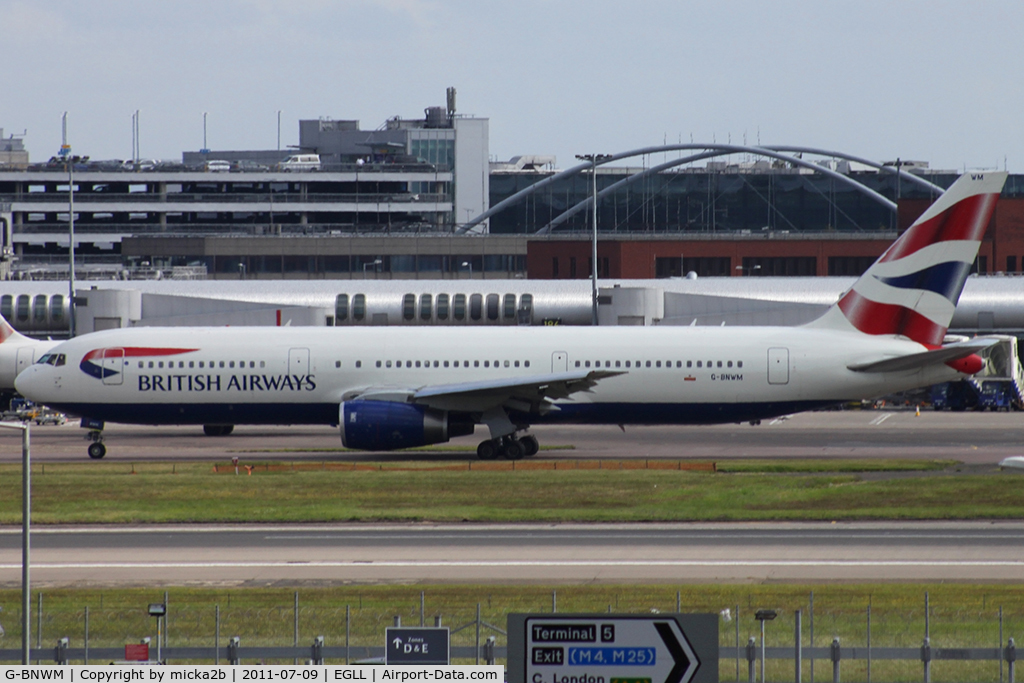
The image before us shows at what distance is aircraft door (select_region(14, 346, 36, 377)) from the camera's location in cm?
6159

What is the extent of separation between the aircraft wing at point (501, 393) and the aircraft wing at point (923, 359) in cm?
870

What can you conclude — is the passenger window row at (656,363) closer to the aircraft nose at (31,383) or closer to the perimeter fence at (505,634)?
the aircraft nose at (31,383)

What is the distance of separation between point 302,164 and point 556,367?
361ft

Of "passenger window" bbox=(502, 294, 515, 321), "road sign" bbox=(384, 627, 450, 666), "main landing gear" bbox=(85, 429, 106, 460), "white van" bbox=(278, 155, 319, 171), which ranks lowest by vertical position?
"main landing gear" bbox=(85, 429, 106, 460)

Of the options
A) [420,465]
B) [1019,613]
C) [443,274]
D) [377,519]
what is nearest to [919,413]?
[420,465]

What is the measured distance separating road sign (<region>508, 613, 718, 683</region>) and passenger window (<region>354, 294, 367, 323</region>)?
68160 mm

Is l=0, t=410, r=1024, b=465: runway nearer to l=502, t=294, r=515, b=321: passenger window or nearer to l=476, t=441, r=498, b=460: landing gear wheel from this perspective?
l=476, t=441, r=498, b=460: landing gear wheel

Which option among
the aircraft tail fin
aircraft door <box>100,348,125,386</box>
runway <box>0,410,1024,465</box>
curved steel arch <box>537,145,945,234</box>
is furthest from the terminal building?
aircraft door <box>100,348,125,386</box>

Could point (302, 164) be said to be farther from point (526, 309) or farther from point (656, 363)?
point (656, 363)

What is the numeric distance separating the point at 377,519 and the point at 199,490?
7.35 meters

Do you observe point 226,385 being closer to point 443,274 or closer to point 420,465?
point 420,465

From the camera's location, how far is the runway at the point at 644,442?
50.3 meters

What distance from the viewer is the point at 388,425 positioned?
4644 centimetres

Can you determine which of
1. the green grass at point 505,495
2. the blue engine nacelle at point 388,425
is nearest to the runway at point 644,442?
the blue engine nacelle at point 388,425
